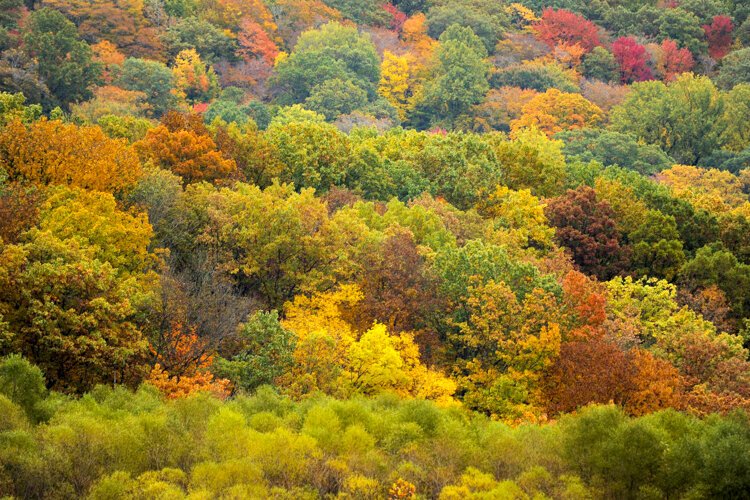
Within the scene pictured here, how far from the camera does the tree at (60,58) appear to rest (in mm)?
105562

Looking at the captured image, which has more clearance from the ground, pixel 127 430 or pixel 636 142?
pixel 127 430

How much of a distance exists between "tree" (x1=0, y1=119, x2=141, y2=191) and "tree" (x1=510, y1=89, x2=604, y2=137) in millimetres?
81287

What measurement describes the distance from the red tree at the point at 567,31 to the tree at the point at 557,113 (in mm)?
28196

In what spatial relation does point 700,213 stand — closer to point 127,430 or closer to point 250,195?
point 250,195

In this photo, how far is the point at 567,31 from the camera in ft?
558

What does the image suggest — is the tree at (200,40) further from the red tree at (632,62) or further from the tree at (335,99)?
the red tree at (632,62)

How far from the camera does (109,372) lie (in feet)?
156

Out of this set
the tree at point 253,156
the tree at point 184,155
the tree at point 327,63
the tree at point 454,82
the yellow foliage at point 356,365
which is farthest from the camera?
the tree at point 454,82

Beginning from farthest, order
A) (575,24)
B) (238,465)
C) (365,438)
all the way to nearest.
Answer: (575,24) → (365,438) → (238,465)

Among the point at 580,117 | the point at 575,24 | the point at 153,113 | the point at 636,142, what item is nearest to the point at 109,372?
the point at 153,113

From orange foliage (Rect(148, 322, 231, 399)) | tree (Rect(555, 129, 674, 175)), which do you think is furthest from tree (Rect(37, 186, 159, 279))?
tree (Rect(555, 129, 674, 175))

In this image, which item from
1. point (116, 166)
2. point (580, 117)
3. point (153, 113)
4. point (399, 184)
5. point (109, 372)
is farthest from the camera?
point (580, 117)

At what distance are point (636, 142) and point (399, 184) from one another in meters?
49.6

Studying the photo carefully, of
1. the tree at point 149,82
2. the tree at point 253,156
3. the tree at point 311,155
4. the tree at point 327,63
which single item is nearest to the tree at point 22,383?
the tree at point 253,156
